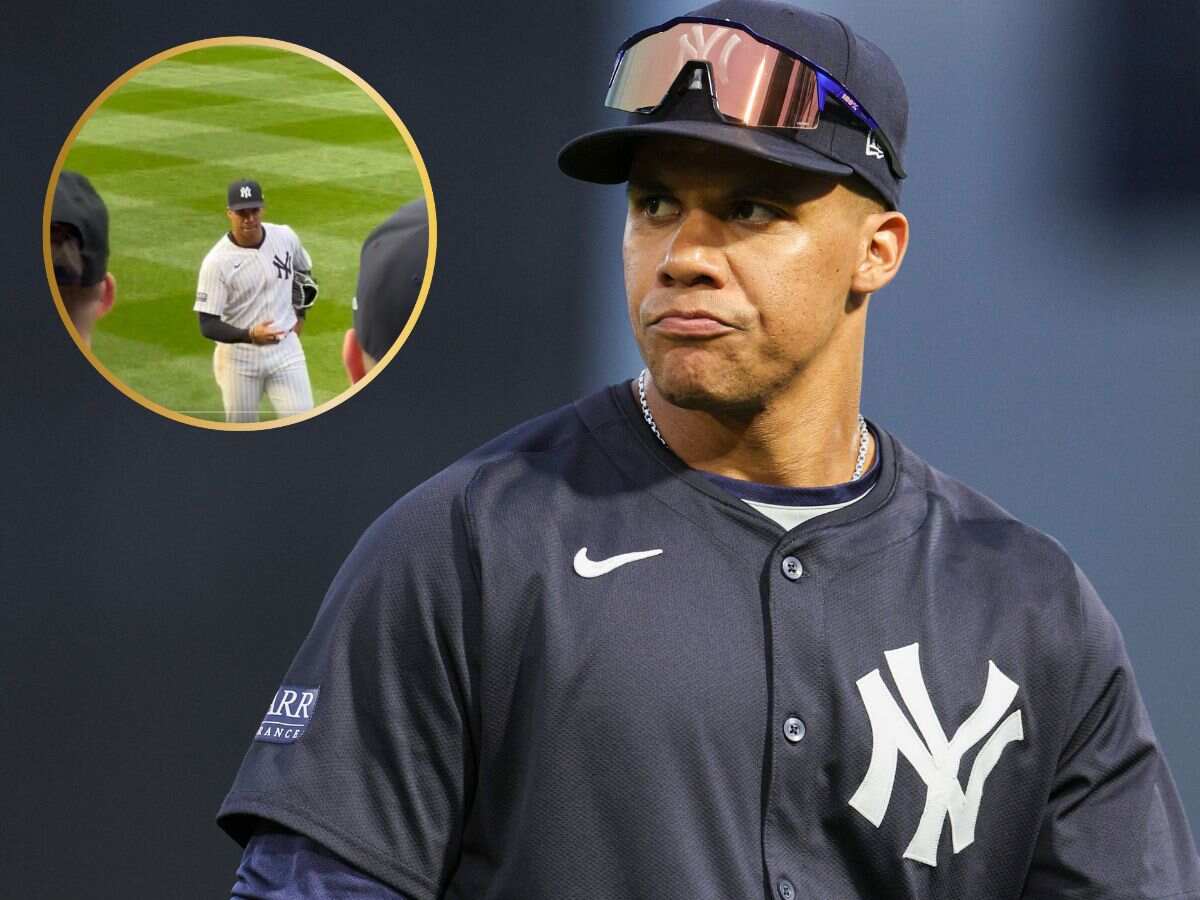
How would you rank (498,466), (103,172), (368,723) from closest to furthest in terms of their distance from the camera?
(368,723) < (498,466) < (103,172)

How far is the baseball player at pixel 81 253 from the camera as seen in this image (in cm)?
261

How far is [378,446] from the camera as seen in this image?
105 inches

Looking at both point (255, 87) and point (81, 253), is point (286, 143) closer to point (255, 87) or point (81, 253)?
point (255, 87)

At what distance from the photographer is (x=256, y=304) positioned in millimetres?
2695

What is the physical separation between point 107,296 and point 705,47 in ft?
4.57

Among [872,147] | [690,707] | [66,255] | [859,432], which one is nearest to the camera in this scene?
[690,707]

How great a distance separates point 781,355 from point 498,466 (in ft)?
0.96

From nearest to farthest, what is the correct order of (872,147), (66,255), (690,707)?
(690,707) < (872,147) < (66,255)

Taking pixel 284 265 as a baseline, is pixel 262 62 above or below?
above

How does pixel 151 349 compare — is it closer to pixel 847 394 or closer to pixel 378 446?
pixel 378 446

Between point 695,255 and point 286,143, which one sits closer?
point 695,255

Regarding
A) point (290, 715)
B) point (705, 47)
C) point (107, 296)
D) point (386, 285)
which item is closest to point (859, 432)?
point (705, 47)

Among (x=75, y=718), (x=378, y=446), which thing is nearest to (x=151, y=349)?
(x=378, y=446)

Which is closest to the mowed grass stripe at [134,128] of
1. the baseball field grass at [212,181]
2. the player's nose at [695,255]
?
the baseball field grass at [212,181]
